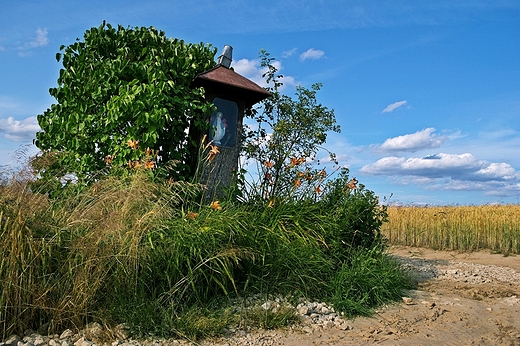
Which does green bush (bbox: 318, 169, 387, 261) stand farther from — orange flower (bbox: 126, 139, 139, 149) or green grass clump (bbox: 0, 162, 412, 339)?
orange flower (bbox: 126, 139, 139, 149)

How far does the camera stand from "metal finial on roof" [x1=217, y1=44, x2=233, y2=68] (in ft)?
24.3

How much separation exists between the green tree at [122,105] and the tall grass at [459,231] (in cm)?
919

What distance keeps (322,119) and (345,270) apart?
3.75 meters

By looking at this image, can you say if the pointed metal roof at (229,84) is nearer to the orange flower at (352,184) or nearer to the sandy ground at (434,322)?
the orange flower at (352,184)

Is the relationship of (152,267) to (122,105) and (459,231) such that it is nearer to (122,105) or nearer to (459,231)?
(122,105)

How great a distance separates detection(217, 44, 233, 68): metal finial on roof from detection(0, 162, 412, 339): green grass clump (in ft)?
8.89

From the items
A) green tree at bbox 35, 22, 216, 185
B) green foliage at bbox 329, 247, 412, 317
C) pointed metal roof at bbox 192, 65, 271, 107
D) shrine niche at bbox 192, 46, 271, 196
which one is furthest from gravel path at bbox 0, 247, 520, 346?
pointed metal roof at bbox 192, 65, 271, 107

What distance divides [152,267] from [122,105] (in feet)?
8.55

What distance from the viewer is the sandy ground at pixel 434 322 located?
4.29m

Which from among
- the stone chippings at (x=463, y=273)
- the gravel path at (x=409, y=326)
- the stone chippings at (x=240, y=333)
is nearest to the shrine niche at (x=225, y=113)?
the stone chippings at (x=240, y=333)

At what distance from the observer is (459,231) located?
13320 millimetres

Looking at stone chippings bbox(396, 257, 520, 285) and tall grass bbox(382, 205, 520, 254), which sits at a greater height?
tall grass bbox(382, 205, 520, 254)

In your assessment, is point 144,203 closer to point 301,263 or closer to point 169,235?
point 169,235

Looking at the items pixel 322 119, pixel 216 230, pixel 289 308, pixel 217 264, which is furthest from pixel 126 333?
pixel 322 119
